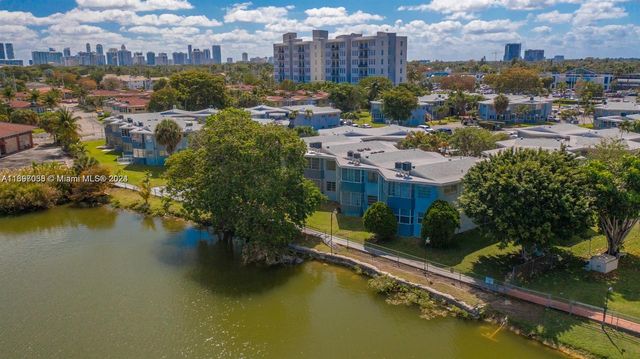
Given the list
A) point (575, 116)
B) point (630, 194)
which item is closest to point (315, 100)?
point (575, 116)

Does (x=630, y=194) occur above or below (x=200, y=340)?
above

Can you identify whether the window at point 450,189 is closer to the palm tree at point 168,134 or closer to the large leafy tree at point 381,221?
the large leafy tree at point 381,221

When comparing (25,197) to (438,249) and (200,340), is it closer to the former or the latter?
(200,340)

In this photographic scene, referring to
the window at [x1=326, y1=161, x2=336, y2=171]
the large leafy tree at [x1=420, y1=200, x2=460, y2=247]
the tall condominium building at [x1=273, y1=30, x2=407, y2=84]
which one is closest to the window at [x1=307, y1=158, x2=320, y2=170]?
the window at [x1=326, y1=161, x2=336, y2=171]

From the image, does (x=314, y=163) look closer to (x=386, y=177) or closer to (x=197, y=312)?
(x=386, y=177)

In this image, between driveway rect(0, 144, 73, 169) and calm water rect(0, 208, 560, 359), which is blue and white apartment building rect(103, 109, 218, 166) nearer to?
driveway rect(0, 144, 73, 169)

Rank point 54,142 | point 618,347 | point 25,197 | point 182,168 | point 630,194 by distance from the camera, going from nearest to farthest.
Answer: point 618,347 < point 630,194 < point 182,168 < point 25,197 < point 54,142

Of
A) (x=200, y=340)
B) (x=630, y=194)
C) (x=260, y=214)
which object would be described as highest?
(x=630, y=194)
